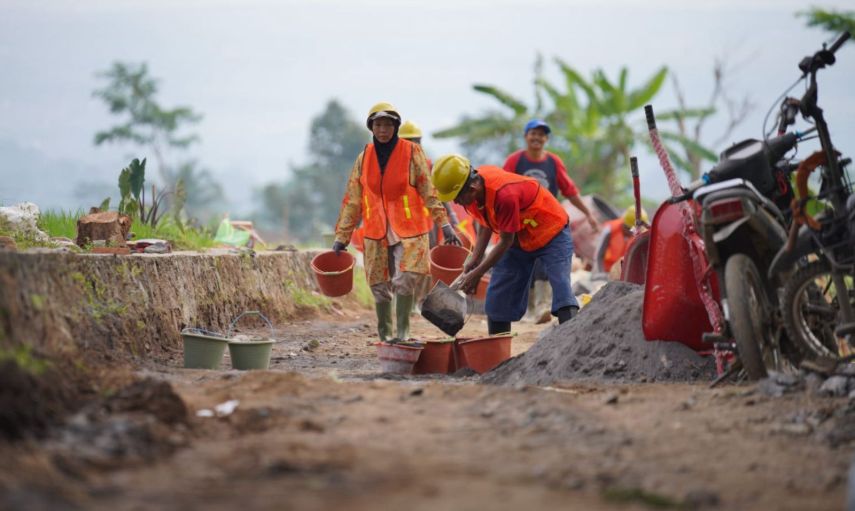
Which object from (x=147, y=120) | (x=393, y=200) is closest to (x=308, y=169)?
(x=147, y=120)

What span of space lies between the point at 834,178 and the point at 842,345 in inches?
47.9

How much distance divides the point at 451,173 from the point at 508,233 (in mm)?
595

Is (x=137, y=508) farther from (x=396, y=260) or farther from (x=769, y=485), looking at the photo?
(x=396, y=260)

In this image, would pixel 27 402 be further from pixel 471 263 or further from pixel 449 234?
pixel 449 234

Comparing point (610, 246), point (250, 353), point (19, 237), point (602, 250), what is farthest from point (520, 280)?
point (610, 246)

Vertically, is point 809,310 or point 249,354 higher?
point 809,310

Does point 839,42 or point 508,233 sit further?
point 508,233

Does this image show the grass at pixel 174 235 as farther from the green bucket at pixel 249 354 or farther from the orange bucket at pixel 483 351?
the orange bucket at pixel 483 351

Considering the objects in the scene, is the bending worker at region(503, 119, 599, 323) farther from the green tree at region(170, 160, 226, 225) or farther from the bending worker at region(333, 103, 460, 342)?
the green tree at region(170, 160, 226, 225)

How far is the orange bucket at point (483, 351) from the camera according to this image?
24.6 ft

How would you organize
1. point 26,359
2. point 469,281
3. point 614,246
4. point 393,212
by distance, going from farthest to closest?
1. point 614,246
2. point 393,212
3. point 469,281
4. point 26,359

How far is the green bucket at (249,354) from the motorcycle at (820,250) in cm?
342

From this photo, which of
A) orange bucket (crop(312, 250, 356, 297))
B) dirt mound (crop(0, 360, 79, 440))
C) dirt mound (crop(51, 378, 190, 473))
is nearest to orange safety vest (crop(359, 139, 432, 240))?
orange bucket (crop(312, 250, 356, 297))

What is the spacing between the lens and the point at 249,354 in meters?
7.42
